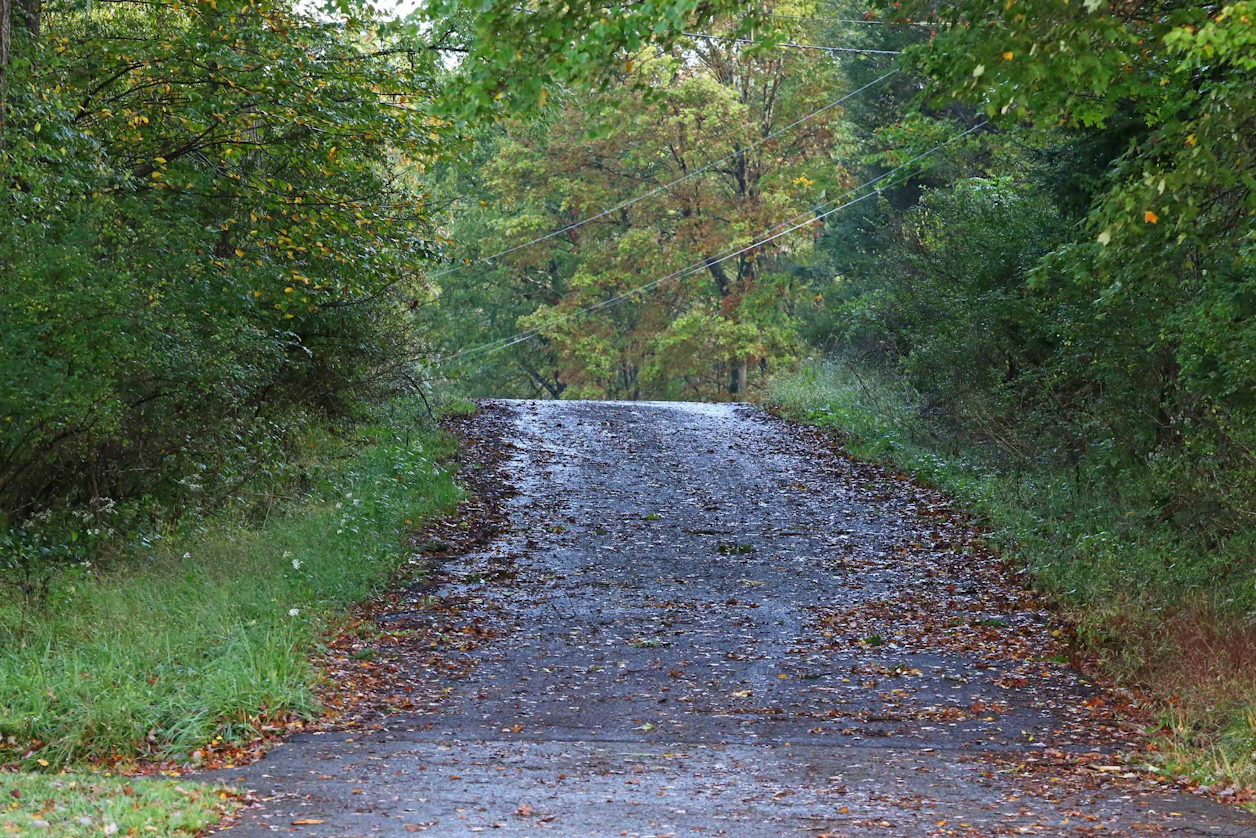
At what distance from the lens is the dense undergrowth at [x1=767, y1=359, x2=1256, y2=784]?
6.93 meters

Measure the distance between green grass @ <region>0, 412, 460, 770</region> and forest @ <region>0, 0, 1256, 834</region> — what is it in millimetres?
34

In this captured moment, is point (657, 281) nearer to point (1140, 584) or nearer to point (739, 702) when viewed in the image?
point (1140, 584)

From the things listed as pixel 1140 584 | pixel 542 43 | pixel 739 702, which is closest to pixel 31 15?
pixel 542 43

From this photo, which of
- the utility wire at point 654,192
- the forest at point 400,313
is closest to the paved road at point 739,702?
the forest at point 400,313

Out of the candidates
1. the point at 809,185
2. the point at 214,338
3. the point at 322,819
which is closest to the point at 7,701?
the point at 322,819

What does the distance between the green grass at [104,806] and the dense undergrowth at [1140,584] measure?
4930 millimetres

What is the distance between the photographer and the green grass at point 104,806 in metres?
5.03

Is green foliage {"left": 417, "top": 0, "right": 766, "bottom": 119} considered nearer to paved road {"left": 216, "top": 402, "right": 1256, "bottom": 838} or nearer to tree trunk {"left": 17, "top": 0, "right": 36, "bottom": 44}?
paved road {"left": 216, "top": 402, "right": 1256, "bottom": 838}

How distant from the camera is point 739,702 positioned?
7.92 m

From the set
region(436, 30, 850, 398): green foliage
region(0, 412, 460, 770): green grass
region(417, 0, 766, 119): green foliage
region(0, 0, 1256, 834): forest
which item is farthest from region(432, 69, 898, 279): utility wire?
region(417, 0, 766, 119): green foliage

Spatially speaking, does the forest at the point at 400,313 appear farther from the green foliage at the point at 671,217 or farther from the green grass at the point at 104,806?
the green foliage at the point at 671,217

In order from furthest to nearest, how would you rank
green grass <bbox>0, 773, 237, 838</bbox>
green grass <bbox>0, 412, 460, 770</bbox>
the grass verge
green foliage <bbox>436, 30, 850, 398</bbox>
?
green foliage <bbox>436, 30, 850, 398</bbox> < green grass <bbox>0, 412, 460, 770</bbox> < the grass verge < green grass <bbox>0, 773, 237, 838</bbox>

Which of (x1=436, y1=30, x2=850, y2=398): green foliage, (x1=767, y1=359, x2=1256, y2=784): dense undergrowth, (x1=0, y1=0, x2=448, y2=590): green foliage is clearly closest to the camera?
(x1=767, y1=359, x2=1256, y2=784): dense undergrowth

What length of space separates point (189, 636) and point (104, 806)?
2.72m
